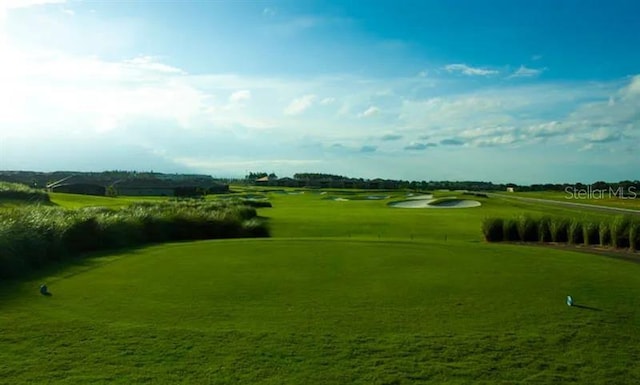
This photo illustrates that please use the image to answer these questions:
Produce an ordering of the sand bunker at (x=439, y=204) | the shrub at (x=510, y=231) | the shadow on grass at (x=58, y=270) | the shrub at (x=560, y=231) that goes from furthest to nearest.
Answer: the sand bunker at (x=439, y=204), the shrub at (x=510, y=231), the shrub at (x=560, y=231), the shadow on grass at (x=58, y=270)

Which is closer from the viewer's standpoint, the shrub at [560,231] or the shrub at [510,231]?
the shrub at [560,231]

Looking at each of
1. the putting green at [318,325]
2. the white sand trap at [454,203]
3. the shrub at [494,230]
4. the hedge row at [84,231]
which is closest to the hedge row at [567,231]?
the shrub at [494,230]

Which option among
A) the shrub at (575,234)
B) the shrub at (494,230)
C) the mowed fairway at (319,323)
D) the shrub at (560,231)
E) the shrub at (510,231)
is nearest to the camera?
the mowed fairway at (319,323)

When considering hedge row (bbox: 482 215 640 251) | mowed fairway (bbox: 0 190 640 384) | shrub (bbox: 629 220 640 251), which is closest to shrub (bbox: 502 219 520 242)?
hedge row (bbox: 482 215 640 251)

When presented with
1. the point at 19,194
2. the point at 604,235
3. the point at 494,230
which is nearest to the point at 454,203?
the point at 494,230

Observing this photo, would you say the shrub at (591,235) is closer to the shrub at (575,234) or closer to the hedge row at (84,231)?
the shrub at (575,234)

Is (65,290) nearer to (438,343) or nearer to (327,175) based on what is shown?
(438,343)

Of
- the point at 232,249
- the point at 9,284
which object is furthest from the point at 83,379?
the point at 232,249

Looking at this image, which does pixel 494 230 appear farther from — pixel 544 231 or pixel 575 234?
pixel 575 234
